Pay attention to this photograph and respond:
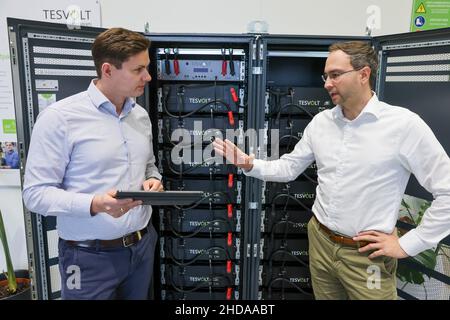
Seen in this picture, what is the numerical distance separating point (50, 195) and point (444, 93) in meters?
1.76

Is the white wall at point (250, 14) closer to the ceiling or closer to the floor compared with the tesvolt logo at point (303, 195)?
closer to the ceiling

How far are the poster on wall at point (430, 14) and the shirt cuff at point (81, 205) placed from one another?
7.97 ft

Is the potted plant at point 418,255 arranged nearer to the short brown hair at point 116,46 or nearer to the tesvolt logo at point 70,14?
the short brown hair at point 116,46

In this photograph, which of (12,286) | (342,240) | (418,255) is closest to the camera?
(342,240)

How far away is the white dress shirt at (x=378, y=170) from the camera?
1161 mm

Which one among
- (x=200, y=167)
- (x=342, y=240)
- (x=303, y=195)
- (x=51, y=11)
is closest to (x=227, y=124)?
(x=200, y=167)

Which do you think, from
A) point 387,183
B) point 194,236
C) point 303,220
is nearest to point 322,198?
point 387,183

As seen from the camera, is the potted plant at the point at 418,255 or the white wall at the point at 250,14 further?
the white wall at the point at 250,14

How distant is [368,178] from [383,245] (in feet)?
0.89

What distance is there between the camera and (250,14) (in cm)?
218

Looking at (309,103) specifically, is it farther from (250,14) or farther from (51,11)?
(51,11)

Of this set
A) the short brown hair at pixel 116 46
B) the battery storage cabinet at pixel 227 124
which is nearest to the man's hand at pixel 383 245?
the battery storage cabinet at pixel 227 124

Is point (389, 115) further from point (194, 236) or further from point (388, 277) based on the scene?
point (194, 236)

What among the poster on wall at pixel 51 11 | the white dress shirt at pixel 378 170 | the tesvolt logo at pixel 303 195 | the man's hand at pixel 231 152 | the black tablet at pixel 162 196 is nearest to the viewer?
the black tablet at pixel 162 196
